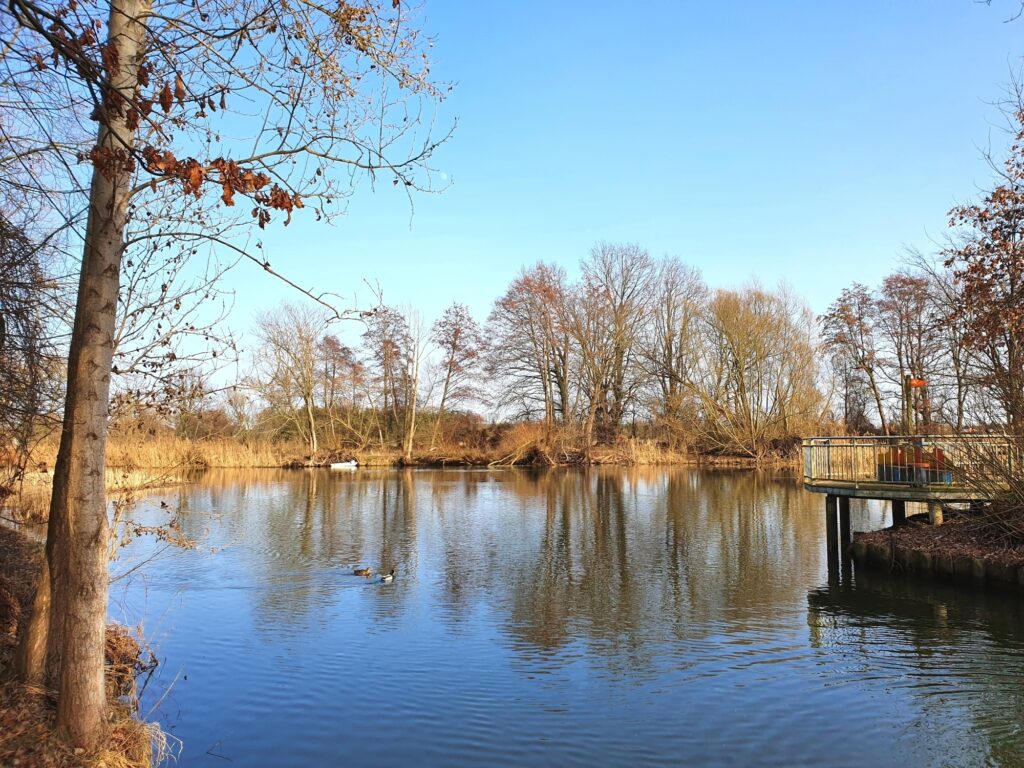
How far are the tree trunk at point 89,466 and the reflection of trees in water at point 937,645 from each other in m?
6.91

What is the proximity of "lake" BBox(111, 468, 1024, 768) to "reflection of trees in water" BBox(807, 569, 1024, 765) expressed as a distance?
41mm

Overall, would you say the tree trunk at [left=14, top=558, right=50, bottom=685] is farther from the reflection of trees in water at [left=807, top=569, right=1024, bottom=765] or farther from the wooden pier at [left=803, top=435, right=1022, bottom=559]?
the wooden pier at [left=803, top=435, right=1022, bottom=559]

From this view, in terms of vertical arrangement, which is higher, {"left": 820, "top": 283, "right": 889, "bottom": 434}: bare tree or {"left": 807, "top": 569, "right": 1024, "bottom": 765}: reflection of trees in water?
{"left": 820, "top": 283, "right": 889, "bottom": 434}: bare tree

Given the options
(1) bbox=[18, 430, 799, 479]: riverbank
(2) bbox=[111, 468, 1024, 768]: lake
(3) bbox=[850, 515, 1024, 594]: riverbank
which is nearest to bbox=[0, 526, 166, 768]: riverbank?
(2) bbox=[111, 468, 1024, 768]: lake

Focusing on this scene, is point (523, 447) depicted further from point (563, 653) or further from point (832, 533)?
point (563, 653)

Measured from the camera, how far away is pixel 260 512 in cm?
2353

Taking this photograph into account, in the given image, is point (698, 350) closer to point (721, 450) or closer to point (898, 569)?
point (721, 450)

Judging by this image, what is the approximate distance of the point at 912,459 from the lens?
578 inches

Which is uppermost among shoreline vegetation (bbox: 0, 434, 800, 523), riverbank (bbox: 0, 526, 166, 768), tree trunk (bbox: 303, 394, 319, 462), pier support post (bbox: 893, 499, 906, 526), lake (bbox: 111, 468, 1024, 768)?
tree trunk (bbox: 303, 394, 319, 462)

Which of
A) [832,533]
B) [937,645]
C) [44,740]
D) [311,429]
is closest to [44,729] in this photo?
[44,740]

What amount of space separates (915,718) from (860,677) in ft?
4.19

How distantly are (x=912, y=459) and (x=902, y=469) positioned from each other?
0.92 feet

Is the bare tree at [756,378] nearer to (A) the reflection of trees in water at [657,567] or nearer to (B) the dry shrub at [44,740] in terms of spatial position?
(A) the reflection of trees in water at [657,567]

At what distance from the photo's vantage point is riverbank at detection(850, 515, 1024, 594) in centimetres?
1236
